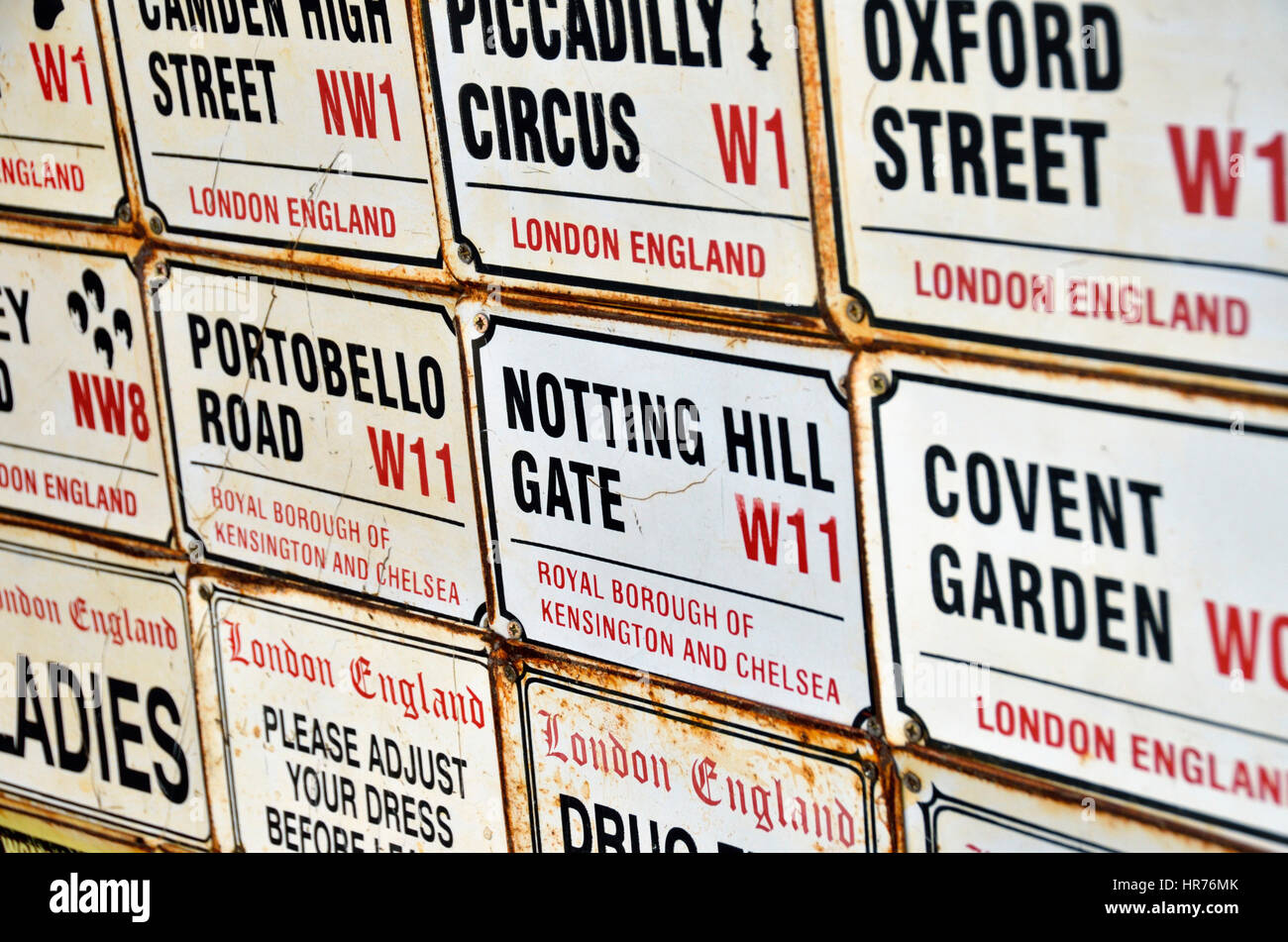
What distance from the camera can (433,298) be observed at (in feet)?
10.7

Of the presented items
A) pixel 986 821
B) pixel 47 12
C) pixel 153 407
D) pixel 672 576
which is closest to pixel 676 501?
pixel 672 576

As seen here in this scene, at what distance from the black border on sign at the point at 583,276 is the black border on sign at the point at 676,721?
2.68ft

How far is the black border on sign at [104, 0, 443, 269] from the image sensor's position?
3201 mm

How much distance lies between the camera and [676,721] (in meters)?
3.18

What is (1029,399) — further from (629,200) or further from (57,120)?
(57,120)

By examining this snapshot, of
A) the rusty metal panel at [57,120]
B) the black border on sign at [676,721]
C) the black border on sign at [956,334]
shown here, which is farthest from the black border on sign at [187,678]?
the black border on sign at [956,334]

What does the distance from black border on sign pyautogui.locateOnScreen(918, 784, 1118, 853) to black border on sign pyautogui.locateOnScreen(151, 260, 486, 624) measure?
A: 3.43 feet

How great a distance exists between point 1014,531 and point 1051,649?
8.0 inches

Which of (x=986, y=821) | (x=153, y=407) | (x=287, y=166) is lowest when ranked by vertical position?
(x=986, y=821)

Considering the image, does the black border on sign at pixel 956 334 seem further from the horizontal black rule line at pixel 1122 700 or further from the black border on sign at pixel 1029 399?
the horizontal black rule line at pixel 1122 700

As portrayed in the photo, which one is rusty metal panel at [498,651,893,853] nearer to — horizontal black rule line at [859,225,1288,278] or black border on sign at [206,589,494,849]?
black border on sign at [206,589,494,849]

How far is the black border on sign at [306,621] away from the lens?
345 cm

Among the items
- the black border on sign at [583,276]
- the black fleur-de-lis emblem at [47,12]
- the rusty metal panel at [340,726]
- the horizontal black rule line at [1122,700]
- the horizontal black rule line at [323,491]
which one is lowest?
the rusty metal panel at [340,726]

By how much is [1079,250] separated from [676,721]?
1257 millimetres
